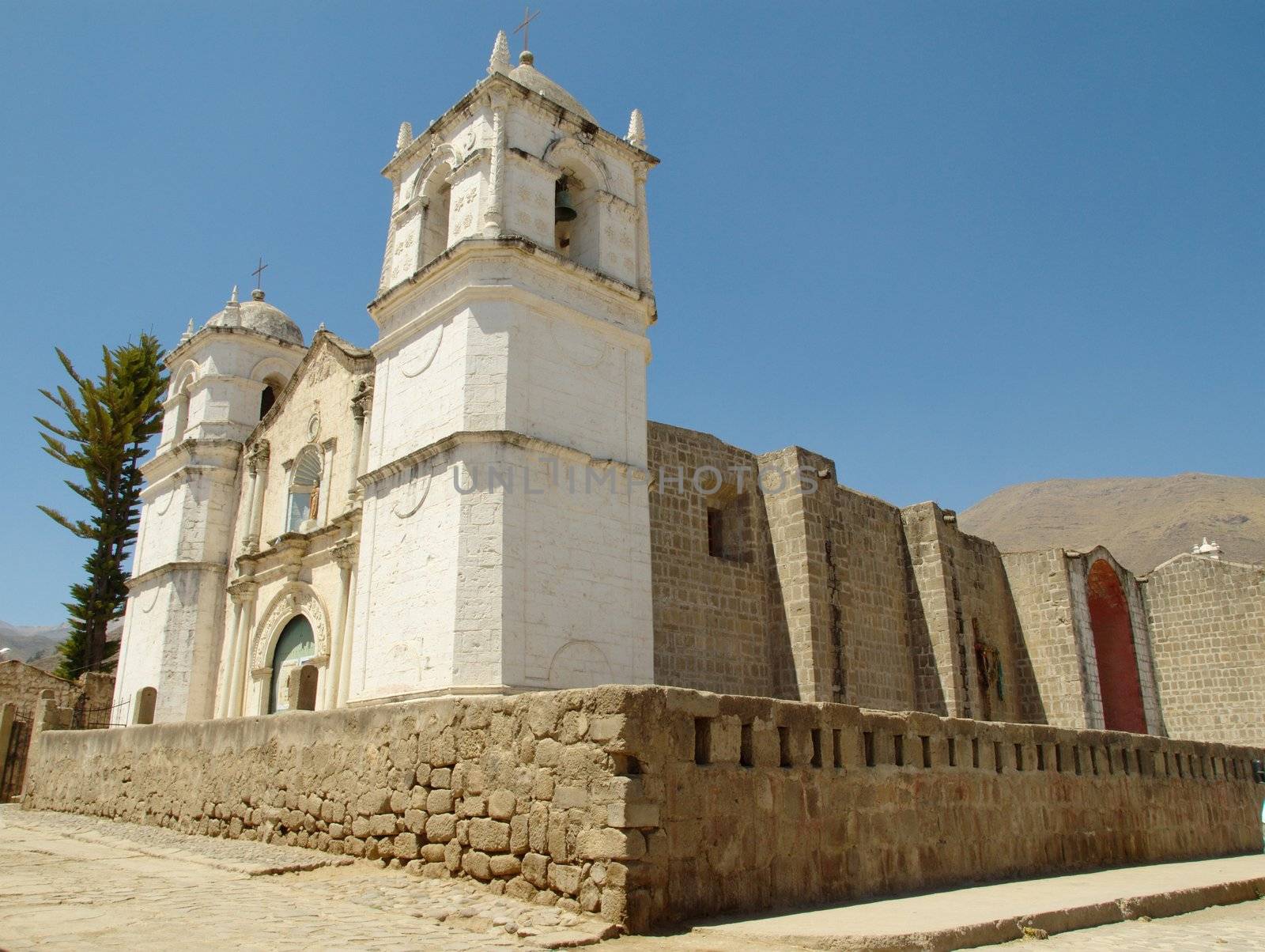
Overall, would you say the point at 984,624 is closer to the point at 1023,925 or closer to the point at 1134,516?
the point at 1023,925

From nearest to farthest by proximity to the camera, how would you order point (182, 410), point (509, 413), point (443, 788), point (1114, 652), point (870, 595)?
point (443, 788)
point (509, 413)
point (870, 595)
point (182, 410)
point (1114, 652)

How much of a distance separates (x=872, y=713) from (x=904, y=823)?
779 mm

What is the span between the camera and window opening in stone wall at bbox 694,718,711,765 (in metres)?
5.35

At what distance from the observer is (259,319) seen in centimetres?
1919

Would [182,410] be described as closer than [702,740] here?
No

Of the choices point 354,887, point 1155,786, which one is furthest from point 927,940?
point 1155,786

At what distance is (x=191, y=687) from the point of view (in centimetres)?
1648

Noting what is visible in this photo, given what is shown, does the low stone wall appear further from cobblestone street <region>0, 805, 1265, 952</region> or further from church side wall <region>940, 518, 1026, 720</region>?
church side wall <region>940, 518, 1026, 720</region>

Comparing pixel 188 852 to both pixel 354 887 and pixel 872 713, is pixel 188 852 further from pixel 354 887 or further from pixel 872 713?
pixel 872 713

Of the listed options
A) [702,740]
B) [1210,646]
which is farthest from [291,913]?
[1210,646]

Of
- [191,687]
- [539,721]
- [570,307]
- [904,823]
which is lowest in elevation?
[904,823]

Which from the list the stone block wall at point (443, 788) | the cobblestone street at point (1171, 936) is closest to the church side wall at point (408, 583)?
the stone block wall at point (443, 788)

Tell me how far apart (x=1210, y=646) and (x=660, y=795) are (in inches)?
716

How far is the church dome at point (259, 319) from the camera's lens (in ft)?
61.9
